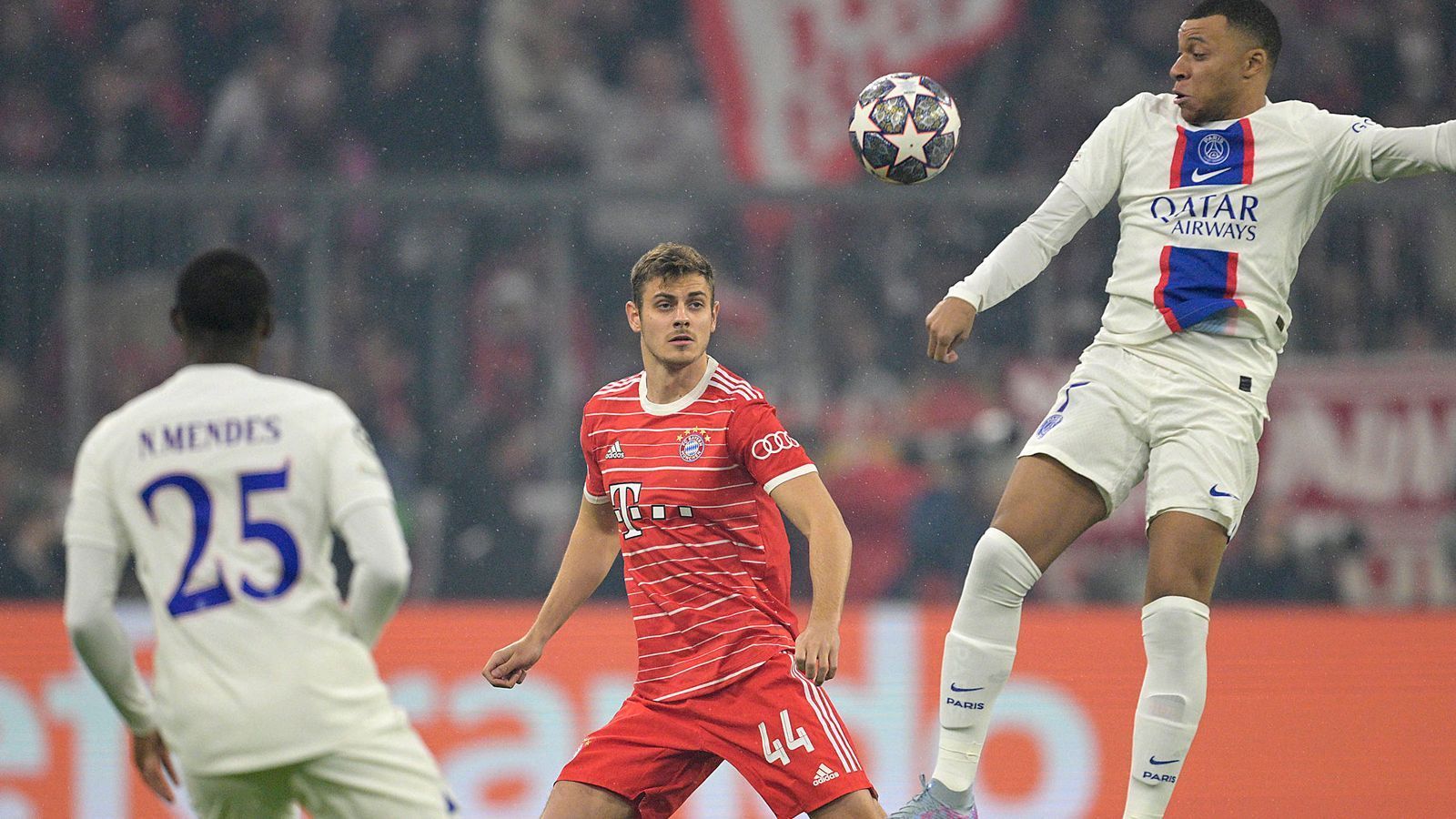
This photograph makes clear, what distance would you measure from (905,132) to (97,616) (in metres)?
2.70

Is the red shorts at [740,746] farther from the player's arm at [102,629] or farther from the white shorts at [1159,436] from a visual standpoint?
the player's arm at [102,629]

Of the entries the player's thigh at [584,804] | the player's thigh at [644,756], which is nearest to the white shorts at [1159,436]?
the player's thigh at [644,756]

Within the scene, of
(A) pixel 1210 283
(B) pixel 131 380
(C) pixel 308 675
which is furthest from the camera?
(B) pixel 131 380

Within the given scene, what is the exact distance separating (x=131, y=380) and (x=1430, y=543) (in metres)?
7.17

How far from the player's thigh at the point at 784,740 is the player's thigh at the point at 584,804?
305 millimetres

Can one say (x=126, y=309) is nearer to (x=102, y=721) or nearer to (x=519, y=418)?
(x=519, y=418)

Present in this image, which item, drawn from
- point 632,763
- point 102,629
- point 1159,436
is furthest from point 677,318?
point 102,629

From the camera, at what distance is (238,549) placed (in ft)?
11.3

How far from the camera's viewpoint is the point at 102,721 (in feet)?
24.1

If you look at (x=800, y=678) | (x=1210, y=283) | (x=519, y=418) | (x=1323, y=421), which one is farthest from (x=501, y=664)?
(x=1323, y=421)

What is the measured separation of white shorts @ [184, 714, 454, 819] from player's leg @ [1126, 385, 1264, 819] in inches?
73.4

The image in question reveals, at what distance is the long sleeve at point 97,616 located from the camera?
3.48m

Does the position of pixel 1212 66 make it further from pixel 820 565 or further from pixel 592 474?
pixel 592 474

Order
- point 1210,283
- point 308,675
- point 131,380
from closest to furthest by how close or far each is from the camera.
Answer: point 308,675 → point 1210,283 → point 131,380
